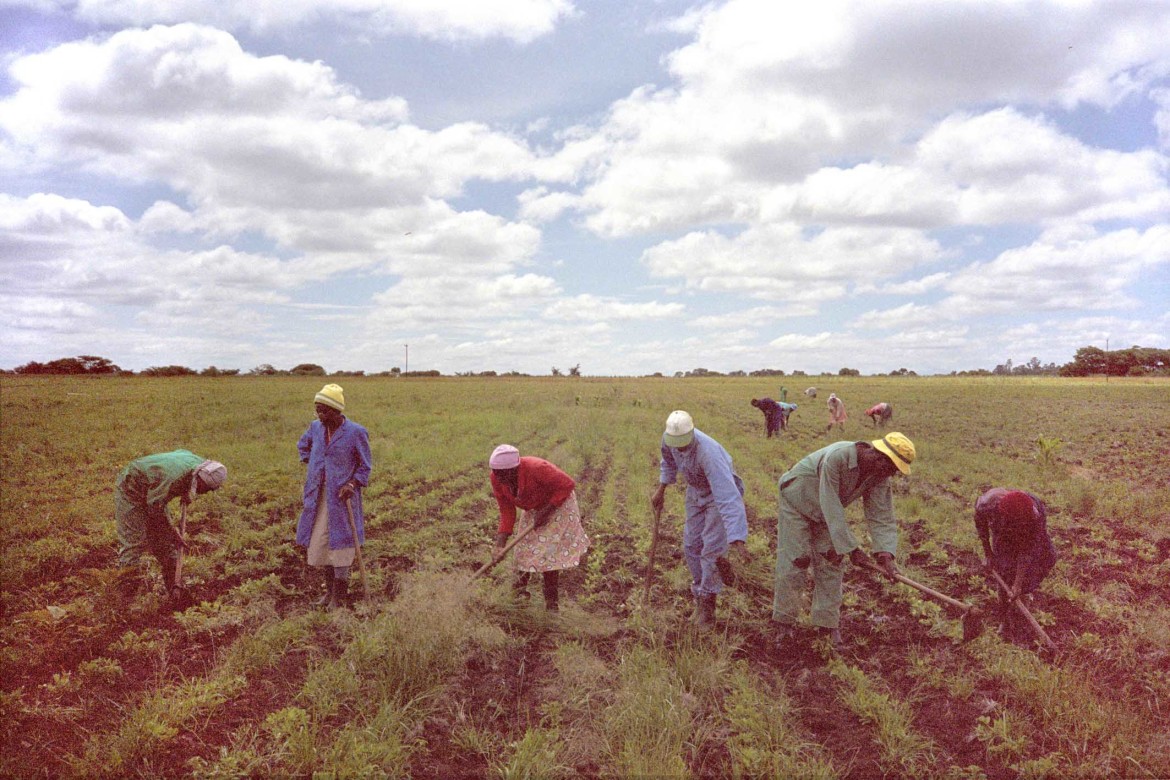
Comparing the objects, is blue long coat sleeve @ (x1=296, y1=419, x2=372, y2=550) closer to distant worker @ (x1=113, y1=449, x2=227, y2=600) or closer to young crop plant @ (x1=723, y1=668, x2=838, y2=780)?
Result: distant worker @ (x1=113, y1=449, x2=227, y2=600)

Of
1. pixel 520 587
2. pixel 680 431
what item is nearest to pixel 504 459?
pixel 680 431

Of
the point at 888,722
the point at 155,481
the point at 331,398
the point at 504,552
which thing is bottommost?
the point at 888,722

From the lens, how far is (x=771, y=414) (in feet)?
59.6

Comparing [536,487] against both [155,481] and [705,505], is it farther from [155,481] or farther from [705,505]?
[155,481]

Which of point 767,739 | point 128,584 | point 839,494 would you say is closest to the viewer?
point 767,739

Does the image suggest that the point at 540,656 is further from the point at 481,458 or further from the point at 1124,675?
the point at 481,458

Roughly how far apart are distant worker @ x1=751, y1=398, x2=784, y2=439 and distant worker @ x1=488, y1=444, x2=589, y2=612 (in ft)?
41.3

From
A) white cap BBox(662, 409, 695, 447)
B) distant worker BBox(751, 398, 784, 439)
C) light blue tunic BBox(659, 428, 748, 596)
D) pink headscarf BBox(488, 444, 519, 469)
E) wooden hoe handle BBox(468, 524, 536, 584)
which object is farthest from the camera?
distant worker BBox(751, 398, 784, 439)

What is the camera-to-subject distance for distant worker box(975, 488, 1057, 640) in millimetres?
5324

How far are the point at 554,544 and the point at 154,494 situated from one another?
350 centimetres

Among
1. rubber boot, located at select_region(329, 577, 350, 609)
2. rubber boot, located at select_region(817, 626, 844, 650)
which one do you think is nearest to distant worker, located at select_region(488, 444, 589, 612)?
rubber boot, located at select_region(329, 577, 350, 609)

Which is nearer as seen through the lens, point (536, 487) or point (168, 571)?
point (536, 487)

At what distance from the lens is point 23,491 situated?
10.3 m

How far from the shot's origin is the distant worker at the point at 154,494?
5.68 meters
